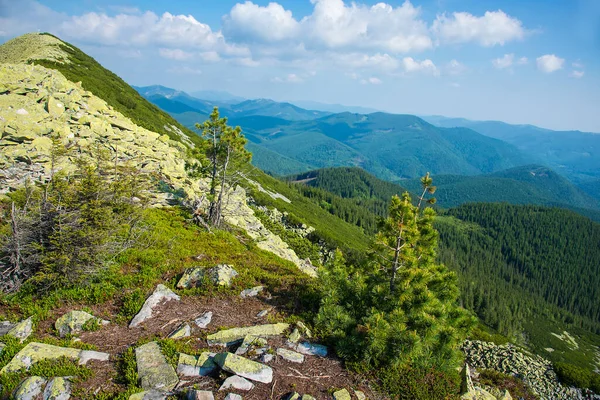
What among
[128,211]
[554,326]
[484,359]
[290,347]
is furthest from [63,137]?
[554,326]

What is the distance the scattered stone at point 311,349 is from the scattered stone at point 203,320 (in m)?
3.43

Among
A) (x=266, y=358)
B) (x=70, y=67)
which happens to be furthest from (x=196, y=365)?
(x=70, y=67)

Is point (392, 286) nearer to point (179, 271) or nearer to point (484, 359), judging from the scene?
point (179, 271)

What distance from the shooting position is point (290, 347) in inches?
411

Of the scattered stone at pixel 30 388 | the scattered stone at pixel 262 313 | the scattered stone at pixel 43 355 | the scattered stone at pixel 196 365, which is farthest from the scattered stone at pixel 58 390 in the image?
the scattered stone at pixel 262 313

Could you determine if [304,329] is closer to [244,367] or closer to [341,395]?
[341,395]

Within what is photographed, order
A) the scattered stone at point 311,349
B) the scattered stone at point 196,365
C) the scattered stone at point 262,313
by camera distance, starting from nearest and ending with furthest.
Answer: the scattered stone at point 196,365 → the scattered stone at point 311,349 → the scattered stone at point 262,313

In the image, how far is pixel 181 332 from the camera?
10.7m

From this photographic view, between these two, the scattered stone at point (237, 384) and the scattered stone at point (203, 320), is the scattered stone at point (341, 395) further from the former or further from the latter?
the scattered stone at point (203, 320)

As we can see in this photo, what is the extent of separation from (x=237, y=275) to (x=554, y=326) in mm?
192049

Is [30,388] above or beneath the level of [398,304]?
beneath

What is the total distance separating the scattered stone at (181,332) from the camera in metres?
10.5

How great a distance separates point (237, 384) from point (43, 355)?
5332mm

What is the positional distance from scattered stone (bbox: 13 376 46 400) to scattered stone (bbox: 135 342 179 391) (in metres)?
2.12
